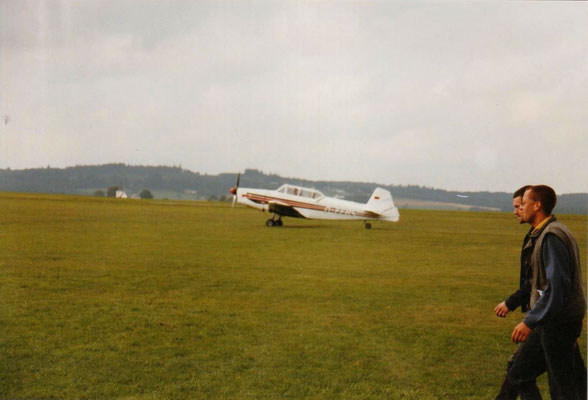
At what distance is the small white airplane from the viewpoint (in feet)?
66.8

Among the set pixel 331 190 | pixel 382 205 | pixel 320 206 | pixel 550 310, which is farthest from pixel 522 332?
pixel 320 206

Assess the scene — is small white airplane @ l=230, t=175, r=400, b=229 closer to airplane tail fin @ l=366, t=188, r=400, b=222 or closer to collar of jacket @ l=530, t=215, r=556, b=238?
airplane tail fin @ l=366, t=188, r=400, b=222

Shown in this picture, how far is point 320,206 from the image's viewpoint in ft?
67.8

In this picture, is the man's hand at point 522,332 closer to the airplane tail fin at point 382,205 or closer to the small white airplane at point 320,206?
the airplane tail fin at point 382,205

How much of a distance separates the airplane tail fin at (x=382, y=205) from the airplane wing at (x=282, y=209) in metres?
3.06

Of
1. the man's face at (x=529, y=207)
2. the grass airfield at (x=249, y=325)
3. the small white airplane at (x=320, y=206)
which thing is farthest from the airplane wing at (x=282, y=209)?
the man's face at (x=529, y=207)

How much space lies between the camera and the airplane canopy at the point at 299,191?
20422 millimetres

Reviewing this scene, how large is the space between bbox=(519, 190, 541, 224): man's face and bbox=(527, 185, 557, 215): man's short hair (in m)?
0.02

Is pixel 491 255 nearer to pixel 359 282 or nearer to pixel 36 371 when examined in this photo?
pixel 359 282

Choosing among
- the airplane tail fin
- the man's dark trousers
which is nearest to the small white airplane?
the airplane tail fin

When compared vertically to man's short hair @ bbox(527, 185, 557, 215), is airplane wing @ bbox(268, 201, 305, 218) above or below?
below

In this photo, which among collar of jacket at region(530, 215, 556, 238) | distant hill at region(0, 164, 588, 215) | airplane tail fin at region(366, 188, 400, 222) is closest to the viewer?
collar of jacket at region(530, 215, 556, 238)

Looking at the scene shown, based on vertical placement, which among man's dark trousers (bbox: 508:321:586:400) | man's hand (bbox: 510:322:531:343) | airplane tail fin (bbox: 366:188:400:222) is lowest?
man's dark trousers (bbox: 508:321:586:400)

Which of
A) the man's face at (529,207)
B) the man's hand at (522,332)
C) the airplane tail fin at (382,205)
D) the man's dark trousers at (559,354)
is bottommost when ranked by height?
the man's dark trousers at (559,354)
